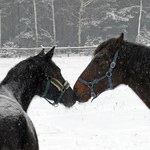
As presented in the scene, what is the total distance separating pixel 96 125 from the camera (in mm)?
9391

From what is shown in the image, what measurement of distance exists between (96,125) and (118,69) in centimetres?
454

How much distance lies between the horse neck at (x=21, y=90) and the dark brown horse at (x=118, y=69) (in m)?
0.72

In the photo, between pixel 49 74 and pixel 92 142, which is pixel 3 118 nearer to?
pixel 49 74

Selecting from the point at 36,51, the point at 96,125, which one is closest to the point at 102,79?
the point at 96,125

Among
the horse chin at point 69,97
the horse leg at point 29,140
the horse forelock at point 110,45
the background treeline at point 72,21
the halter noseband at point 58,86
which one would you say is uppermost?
the horse forelock at point 110,45

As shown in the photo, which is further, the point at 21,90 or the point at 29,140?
the point at 21,90

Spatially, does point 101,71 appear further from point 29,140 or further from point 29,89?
point 29,140

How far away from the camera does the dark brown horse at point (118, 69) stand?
4.85 metres

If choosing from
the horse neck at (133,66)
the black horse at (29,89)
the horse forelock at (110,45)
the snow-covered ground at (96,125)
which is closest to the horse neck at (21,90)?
the black horse at (29,89)

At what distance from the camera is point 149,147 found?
7.59m

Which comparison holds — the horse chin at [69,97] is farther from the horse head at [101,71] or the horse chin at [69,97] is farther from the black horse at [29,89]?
the horse head at [101,71]

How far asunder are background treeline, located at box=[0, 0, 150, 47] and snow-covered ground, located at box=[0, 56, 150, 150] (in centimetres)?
2842

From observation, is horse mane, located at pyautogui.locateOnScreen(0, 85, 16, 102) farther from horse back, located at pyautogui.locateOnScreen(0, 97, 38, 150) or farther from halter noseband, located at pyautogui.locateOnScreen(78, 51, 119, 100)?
halter noseband, located at pyautogui.locateOnScreen(78, 51, 119, 100)

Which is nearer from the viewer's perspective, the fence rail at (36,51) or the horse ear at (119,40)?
the horse ear at (119,40)
